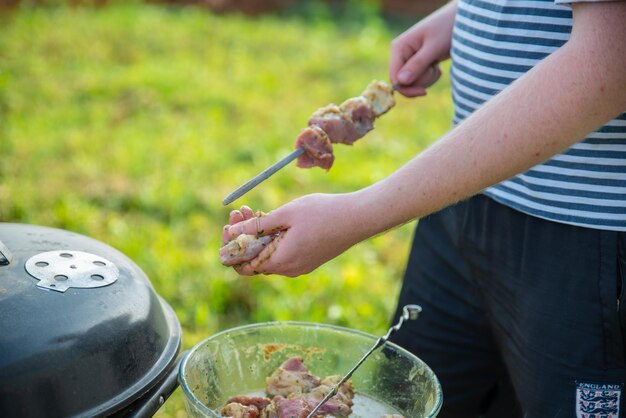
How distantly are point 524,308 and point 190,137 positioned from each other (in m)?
4.17

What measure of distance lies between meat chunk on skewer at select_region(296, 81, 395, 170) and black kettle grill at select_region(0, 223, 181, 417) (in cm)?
55

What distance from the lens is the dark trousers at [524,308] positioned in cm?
178

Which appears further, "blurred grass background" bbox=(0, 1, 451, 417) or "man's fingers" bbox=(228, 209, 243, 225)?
"blurred grass background" bbox=(0, 1, 451, 417)

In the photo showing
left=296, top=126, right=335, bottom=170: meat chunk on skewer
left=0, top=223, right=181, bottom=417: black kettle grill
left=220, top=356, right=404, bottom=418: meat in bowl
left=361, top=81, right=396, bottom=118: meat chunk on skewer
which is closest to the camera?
left=0, top=223, right=181, bottom=417: black kettle grill

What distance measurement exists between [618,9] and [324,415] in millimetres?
996

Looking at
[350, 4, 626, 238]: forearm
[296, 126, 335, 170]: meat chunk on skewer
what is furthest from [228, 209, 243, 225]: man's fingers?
[296, 126, 335, 170]: meat chunk on skewer

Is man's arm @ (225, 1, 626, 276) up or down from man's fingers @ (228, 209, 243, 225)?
up

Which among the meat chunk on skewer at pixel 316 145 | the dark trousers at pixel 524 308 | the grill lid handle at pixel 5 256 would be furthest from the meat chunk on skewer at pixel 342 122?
the grill lid handle at pixel 5 256

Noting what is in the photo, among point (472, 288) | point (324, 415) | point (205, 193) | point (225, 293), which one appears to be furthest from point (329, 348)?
point (205, 193)

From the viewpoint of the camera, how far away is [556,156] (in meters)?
1.78

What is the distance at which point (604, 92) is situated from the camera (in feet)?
4.62

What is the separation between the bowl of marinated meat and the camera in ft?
5.65

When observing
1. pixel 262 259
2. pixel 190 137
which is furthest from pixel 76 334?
pixel 190 137

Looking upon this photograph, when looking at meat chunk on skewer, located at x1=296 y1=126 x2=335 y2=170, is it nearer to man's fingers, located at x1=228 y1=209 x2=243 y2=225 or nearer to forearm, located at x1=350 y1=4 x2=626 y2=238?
man's fingers, located at x1=228 y1=209 x2=243 y2=225
